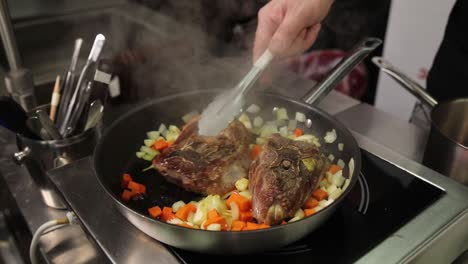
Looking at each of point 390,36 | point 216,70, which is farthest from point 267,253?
point 390,36

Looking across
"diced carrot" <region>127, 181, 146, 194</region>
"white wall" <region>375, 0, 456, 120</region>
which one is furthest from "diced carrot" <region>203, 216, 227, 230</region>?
"white wall" <region>375, 0, 456, 120</region>

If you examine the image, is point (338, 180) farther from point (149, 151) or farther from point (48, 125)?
point (48, 125)

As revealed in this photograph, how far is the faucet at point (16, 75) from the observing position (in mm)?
1151

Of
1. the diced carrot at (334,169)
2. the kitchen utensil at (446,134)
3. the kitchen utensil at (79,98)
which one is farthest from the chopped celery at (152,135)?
the kitchen utensil at (446,134)

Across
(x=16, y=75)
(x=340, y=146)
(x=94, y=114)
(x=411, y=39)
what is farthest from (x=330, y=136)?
(x=411, y=39)

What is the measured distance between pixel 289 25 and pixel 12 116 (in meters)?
0.81

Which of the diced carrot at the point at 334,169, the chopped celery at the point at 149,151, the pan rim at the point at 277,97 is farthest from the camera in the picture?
the chopped celery at the point at 149,151

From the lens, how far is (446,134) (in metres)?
1.18

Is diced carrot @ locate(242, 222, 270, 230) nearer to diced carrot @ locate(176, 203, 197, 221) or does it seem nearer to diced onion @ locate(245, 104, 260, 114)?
diced carrot @ locate(176, 203, 197, 221)

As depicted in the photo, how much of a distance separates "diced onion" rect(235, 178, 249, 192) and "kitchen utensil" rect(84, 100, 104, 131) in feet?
1.37

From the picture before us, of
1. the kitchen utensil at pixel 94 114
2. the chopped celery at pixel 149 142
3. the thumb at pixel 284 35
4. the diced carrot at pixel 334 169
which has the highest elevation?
the thumb at pixel 284 35

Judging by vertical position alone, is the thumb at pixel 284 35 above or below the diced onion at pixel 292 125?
above

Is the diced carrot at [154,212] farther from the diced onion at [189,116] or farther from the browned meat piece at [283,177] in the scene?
the diced onion at [189,116]

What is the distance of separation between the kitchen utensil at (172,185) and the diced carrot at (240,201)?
0.11 meters
